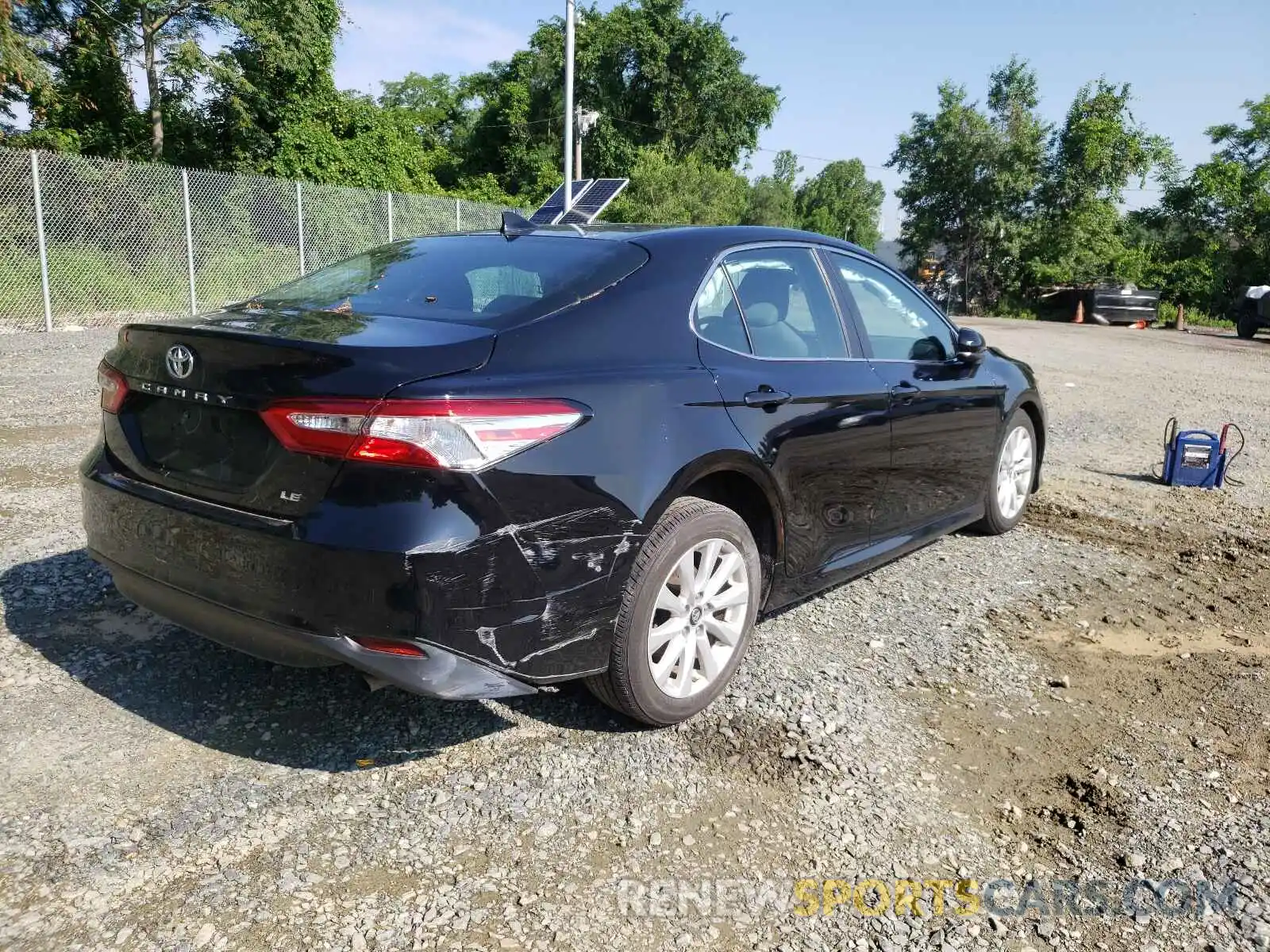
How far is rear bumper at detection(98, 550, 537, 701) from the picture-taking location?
2539 mm

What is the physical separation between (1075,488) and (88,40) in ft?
82.3

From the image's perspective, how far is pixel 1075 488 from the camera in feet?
22.6

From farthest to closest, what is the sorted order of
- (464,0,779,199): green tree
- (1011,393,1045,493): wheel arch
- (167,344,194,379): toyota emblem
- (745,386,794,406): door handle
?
(464,0,779,199): green tree, (1011,393,1045,493): wheel arch, (745,386,794,406): door handle, (167,344,194,379): toyota emblem

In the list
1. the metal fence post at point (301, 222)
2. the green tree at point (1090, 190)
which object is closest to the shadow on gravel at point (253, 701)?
the metal fence post at point (301, 222)

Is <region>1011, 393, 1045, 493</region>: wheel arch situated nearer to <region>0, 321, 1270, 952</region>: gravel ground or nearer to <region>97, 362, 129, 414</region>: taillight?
<region>0, 321, 1270, 952</region>: gravel ground

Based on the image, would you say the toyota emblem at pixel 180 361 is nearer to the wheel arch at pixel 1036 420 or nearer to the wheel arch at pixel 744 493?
the wheel arch at pixel 744 493

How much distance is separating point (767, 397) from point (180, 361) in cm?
184

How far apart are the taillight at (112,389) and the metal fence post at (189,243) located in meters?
12.7

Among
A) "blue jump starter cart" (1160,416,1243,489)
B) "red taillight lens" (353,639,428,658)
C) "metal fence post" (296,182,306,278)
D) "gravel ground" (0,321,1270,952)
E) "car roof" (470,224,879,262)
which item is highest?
"metal fence post" (296,182,306,278)

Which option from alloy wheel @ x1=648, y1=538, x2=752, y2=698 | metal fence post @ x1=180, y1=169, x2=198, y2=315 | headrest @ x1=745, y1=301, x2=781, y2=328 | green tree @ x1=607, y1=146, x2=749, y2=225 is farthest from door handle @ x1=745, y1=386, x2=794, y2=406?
green tree @ x1=607, y1=146, x2=749, y2=225

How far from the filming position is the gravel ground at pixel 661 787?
232 centimetres

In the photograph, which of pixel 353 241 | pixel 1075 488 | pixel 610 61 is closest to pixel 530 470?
pixel 1075 488

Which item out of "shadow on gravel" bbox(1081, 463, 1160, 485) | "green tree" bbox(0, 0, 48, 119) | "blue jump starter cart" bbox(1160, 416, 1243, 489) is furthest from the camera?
"green tree" bbox(0, 0, 48, 119)

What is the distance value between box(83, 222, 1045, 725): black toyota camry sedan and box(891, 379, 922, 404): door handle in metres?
0.16
